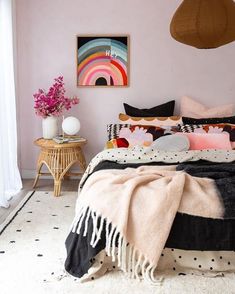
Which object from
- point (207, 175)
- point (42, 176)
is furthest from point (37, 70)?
point (207, 175)

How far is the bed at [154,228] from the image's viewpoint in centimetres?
233

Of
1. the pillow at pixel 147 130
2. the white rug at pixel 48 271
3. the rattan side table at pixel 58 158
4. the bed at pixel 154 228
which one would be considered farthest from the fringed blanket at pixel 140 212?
A: the rattan side table at pixel 58 158

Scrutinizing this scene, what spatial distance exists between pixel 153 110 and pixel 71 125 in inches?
35.3

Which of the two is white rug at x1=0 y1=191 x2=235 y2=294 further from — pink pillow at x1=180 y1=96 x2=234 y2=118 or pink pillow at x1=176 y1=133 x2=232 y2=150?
pink pillow at x1=180 y1=96 x2=234 y2=118

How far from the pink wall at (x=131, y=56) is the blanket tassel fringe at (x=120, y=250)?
7.86ft

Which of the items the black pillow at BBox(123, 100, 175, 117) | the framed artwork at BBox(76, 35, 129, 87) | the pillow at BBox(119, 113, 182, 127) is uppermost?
the framed artwork at BBox(76, 35, 129, 87)

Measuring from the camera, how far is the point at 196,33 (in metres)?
3.02

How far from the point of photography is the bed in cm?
233

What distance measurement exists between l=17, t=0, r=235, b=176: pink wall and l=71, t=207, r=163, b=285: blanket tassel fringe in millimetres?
2396

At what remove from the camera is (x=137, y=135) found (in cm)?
394

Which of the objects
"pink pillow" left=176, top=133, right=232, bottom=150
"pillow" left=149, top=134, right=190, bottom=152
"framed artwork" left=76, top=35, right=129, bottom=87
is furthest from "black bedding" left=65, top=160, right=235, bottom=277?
"framed artwork" left=76, top=35, right=129, bottom=87

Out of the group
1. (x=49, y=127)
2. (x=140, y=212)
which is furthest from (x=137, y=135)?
(x=140, y=212)

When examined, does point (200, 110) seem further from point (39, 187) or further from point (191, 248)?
point (191, 248)

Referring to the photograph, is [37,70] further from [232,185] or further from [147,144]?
[232,185]
